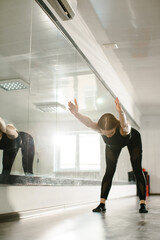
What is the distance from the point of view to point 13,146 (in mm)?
3076

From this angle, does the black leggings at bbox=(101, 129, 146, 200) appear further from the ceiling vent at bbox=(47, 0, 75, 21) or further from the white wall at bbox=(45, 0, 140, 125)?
the white wall at bbox=(45, 0, 140, 125)

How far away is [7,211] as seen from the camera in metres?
2.88

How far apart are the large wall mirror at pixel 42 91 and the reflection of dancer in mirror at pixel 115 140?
535 millimetres

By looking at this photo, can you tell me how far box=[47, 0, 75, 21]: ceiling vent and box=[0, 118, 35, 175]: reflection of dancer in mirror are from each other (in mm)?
1562

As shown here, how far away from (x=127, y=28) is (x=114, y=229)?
406cm

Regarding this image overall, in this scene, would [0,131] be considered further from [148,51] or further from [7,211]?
[148,51]

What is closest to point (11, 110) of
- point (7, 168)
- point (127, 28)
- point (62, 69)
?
point (7, 168)

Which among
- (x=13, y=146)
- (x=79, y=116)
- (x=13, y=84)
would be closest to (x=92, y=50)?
(x=79, y=116)

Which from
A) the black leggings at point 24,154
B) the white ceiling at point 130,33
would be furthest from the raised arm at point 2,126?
the white ceiling at point 130,33

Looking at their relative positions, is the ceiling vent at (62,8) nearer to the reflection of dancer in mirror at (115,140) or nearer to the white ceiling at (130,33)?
the white ceiling at (130,33)

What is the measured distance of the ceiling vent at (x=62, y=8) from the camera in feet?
12.1

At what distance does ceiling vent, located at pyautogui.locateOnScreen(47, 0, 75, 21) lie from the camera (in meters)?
3.69

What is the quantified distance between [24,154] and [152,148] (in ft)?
31.1

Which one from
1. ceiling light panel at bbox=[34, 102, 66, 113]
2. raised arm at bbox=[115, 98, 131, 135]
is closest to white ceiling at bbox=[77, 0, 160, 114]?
ceiling light panel at bbox=[34, 102, 66, 113]
